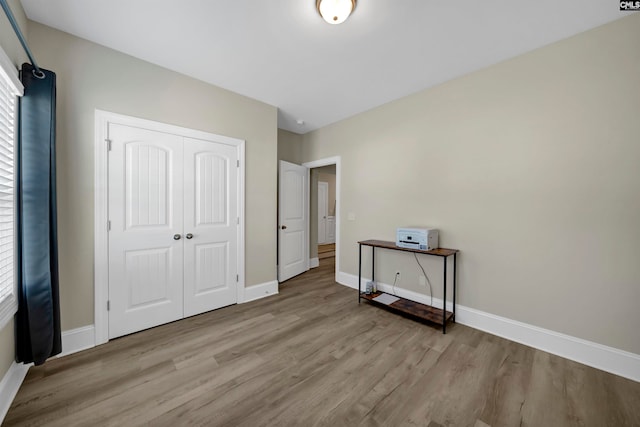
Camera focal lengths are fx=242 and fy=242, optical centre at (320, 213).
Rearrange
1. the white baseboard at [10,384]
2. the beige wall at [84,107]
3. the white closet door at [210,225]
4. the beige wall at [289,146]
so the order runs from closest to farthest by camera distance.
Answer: the white baseboard at [10,384]
the beige wall at [84,107]
the white closet door at [210,225]
the beige wall at [289,146]

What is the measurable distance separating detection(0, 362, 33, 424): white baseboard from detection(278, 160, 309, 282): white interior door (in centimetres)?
262

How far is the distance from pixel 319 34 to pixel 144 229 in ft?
7.87

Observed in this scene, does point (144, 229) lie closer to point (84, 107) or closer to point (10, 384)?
point (84, 107)

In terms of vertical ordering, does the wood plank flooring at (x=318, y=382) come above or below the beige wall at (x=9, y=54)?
below

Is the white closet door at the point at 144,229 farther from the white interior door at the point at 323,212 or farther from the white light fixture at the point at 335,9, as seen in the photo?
the white interior door at the point at 323,212

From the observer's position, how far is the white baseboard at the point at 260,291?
3135mm

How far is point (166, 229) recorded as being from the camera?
8.23 feet

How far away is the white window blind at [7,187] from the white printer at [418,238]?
10.1 ft

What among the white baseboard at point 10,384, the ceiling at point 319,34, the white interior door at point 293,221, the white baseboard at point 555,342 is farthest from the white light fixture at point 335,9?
the white baseboard at point 10,384

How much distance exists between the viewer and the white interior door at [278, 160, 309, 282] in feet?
12.9

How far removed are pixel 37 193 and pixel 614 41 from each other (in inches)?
170

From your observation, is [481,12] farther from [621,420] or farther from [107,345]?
[107,345]

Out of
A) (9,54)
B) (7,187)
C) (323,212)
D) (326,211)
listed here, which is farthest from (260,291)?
(326,211)

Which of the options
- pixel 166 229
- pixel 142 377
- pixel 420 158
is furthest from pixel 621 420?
pixel 166 229
